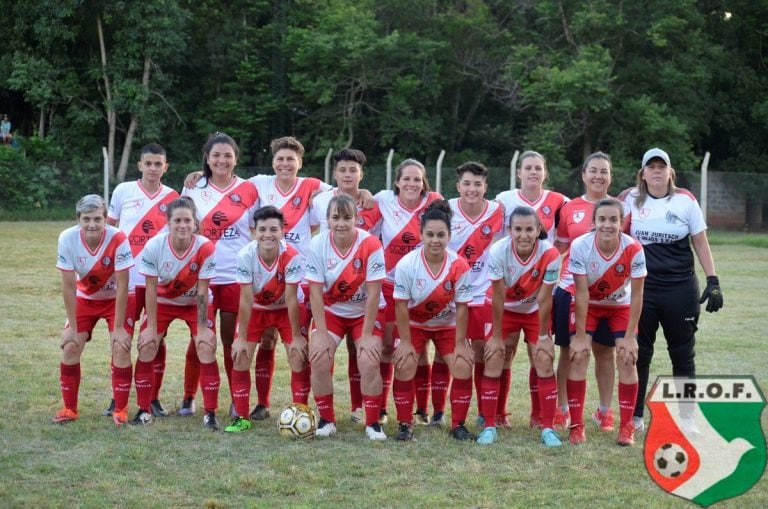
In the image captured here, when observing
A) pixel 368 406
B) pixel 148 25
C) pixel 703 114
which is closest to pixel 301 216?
pixel 368 406

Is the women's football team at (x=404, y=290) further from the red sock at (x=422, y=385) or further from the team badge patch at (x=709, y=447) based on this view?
the team badge patch at (x=709, y=447)

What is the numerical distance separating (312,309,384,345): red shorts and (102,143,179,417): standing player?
1255 millimetres

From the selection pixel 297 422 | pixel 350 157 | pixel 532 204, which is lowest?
pixel 297 422

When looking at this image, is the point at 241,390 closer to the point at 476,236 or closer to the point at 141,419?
the point at 141,419

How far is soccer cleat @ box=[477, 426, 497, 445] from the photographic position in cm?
566

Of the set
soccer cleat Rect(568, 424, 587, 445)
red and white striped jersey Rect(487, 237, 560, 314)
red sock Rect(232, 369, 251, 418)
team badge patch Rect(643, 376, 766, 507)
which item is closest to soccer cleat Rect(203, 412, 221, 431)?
red sock Rect(232, 369, 251, 418)

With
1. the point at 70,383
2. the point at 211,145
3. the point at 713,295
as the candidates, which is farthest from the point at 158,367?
the point at 713,295

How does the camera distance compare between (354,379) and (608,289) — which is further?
(354,379)

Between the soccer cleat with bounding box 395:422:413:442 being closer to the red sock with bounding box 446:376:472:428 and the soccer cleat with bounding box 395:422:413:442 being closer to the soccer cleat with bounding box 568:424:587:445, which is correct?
the red sock with bounding box 446:376:472:428

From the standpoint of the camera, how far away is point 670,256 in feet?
19.4

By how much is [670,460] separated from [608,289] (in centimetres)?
199

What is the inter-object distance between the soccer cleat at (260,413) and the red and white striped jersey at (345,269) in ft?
2.74

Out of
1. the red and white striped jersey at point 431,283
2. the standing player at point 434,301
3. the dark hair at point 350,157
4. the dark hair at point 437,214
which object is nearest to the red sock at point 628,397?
the standing player at point 434,301

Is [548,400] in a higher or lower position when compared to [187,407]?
higher
